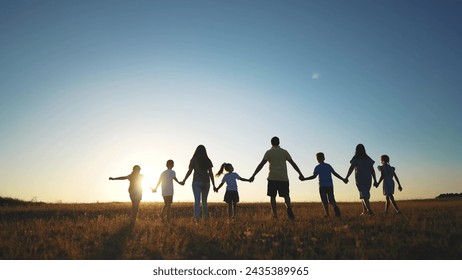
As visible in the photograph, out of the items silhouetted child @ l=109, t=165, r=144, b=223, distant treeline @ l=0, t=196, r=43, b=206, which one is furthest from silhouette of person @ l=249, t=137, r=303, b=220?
distant treeline @ l=0, t=196, r=43, b=206

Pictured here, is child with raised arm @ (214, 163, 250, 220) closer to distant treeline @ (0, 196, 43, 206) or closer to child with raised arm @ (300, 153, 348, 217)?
child with raised arm @ (300, 153, 348, 217)

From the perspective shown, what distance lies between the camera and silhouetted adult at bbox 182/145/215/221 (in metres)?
12.8

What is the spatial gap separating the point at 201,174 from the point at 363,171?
6132 millimetres

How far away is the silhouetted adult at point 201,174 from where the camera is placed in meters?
12.8

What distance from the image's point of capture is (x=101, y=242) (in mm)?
7980

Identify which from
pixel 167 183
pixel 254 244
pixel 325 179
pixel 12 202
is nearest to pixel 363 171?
pixel 325 179

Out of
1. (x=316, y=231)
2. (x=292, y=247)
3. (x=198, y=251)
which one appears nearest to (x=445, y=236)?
(x=316, y=231)

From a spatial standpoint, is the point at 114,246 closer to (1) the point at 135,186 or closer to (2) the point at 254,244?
(2) the point at 254,244

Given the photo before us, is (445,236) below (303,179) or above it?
below

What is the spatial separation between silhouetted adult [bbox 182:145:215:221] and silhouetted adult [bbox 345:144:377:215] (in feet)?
17.4
